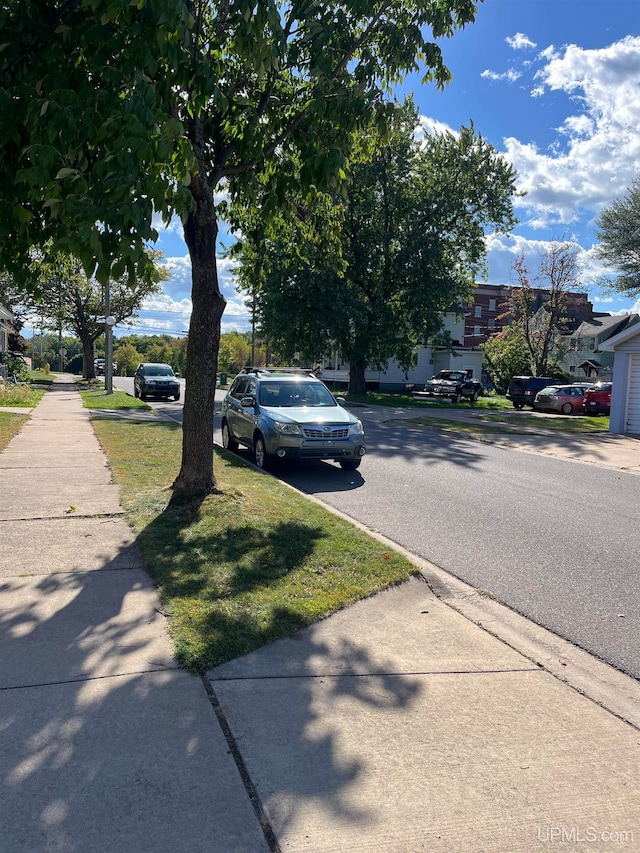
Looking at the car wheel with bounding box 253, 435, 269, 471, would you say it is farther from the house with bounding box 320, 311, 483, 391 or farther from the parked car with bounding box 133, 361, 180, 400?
the house with bounding box 320, 311, 483, 391

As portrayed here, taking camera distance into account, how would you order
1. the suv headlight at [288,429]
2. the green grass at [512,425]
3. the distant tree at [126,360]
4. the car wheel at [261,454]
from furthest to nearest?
the distant tree at [126,360], the green grass at [512,425], the car wheel at [261,454], the suv headlight at [288,429]

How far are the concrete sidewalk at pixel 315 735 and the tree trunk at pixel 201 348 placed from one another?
2.82m

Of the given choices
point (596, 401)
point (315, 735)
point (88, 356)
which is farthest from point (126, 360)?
point (315, 735)

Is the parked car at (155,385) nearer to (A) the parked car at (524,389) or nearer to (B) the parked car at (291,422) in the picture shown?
(A) the parked car at (524,389)

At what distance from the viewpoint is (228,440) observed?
46.1ft

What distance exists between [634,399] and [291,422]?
14918 millimetres

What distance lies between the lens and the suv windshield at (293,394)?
12.2m

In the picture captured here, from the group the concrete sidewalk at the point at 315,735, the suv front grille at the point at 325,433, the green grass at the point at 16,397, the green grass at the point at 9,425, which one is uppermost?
the suv front grille at the point at 325,433

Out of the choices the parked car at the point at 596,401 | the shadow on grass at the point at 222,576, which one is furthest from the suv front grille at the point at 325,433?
the parked car at the point at 596,401

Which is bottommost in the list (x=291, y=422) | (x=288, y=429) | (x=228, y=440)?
(x=228, y=440)

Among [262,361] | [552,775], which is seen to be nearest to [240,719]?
[552,775]

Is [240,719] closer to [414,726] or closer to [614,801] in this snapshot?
[414,726]

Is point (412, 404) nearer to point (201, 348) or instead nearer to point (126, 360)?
point (201, 348)

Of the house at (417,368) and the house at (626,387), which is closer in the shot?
the house at (626,387)
